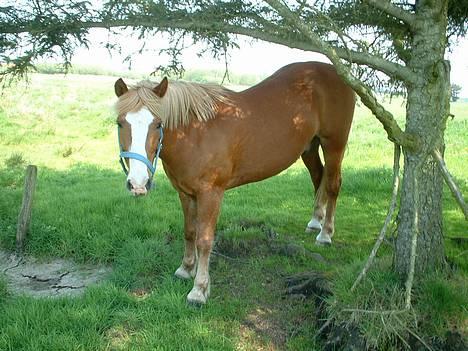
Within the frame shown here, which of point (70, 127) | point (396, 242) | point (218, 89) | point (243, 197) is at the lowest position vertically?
point (70, 127)

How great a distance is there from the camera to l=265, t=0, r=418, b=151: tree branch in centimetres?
297

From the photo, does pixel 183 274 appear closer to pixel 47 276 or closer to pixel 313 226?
pixel 47 276

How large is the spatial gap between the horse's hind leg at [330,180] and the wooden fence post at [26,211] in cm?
350

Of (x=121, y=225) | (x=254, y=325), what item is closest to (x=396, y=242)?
(x=254, y=325)

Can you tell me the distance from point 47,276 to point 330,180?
3.46 metres

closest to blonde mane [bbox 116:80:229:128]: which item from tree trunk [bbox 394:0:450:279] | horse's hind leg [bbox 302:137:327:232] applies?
tree trunk [bbox 394:0:450:279]

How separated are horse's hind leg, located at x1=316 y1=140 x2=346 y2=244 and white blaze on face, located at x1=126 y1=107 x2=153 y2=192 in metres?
2.67

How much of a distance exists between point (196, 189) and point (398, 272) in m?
1.84

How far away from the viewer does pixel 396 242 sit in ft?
12.1

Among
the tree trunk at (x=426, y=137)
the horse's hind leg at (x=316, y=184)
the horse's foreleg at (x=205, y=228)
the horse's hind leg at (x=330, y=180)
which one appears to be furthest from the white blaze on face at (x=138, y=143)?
the horse's hind leg at (x=316, y=184)

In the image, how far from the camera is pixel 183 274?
15.1ft

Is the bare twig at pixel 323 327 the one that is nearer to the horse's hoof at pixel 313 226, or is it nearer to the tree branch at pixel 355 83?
the tree branch at pixel 355 83

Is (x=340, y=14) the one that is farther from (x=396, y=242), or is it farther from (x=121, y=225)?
(x=121, y=225)

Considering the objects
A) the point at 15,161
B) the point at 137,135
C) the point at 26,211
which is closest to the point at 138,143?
the point at 137,135
